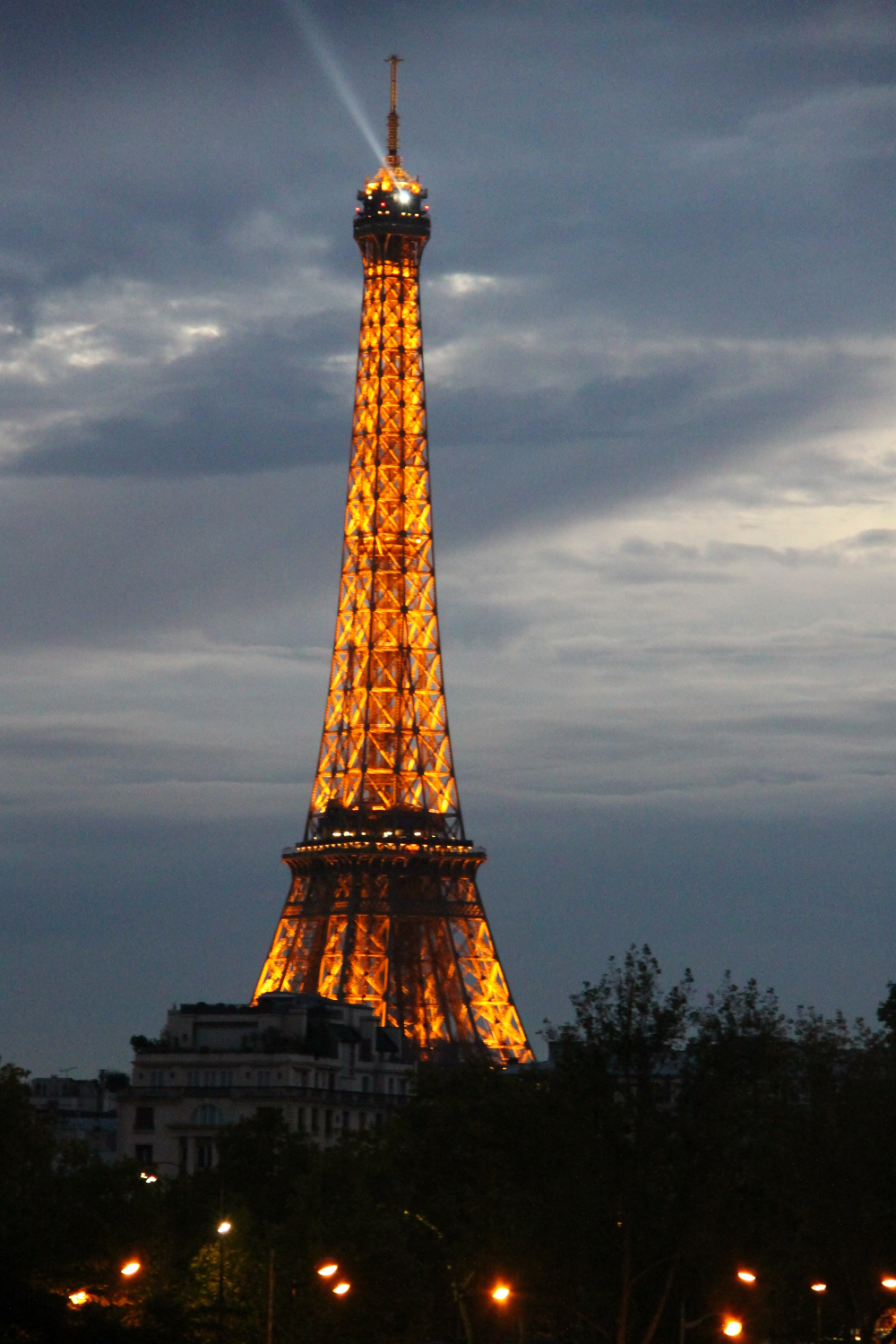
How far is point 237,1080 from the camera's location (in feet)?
469

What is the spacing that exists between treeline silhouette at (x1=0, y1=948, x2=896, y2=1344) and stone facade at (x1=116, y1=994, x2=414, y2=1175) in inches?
677

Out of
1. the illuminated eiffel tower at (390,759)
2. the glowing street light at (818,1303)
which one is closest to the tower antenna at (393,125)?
the illuminated eiffel tower at (390,759)

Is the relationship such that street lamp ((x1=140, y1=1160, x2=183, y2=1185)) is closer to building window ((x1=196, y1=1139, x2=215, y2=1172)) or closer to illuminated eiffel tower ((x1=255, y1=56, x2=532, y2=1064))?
building window ((x1=196, y1=1139, x2=215, y2=1172))

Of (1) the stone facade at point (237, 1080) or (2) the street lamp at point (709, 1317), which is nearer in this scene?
(2) the street lamp at point (709, 1317)


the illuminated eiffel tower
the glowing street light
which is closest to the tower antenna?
the illuminated eiffel tower

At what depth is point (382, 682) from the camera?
577 ft

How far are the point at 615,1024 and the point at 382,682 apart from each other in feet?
310

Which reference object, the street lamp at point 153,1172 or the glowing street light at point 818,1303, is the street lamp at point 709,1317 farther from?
the street lamp at point 153,1172

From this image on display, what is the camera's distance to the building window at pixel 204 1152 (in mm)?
140500

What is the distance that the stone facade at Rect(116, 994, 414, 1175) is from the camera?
14125 cm

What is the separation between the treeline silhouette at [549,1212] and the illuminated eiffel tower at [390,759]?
44.3 meters

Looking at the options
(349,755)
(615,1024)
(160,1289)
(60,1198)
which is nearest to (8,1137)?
(60,1198)

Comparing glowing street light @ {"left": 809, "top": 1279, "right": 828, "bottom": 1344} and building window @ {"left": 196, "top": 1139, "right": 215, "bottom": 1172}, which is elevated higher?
building window @ {"left": 196, "top": 1139, "right": 215, "bottom": 1172}

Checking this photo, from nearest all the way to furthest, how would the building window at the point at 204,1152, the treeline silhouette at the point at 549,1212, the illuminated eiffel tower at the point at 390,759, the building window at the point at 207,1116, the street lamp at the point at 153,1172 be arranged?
the treeline silhouette at the point at 549,1212, the street lamp at the point at 153,1172, the building window at the point at 204,1152, the building window at the point at 207,1116, the illuminated eiffel tower at the point at 390,759
